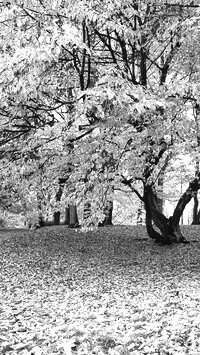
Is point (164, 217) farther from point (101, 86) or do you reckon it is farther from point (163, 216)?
point (101, 86)

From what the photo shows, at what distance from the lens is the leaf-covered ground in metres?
4.84

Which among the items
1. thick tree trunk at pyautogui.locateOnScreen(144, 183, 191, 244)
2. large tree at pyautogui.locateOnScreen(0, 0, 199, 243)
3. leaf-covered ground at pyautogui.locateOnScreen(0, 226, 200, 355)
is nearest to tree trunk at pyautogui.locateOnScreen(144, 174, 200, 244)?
thick tree trunk at pyautogui.locateOnScreen(144, 183, 191, 244)

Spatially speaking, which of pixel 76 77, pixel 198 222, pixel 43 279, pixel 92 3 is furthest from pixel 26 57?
pixel 198 222

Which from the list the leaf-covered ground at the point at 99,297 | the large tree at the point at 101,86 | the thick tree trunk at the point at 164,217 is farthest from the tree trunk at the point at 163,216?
the large tree at the point at 101,86

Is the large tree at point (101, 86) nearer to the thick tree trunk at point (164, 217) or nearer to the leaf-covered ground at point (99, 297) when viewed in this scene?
the thick tree trunk at point (164, 217)

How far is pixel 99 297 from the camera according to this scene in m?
7.43

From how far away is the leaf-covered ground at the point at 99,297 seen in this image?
4.84 meters

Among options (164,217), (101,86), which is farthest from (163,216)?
(101,86)

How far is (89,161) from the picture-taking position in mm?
8250

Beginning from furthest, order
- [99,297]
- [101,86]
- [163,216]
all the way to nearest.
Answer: [163,216], [99,297], [101,86]

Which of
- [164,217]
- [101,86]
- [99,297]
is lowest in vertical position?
[99,297]

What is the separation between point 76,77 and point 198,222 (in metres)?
15.1

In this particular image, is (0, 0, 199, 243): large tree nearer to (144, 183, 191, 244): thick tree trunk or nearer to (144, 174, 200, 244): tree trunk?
(144, 174, 200, 244): tree trunk

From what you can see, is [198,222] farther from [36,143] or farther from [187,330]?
[187,330]
